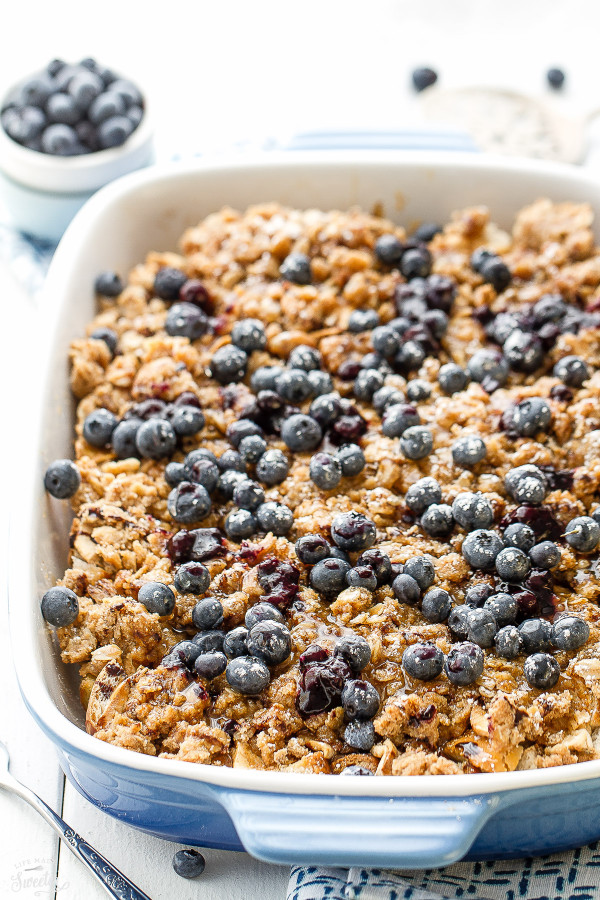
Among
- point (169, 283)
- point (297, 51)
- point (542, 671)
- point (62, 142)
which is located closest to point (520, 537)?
point (542, 671)

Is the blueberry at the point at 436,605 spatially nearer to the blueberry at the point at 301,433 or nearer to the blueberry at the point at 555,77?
the blueberry at the point at 301,433

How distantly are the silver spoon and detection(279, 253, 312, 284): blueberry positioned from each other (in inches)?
53.7

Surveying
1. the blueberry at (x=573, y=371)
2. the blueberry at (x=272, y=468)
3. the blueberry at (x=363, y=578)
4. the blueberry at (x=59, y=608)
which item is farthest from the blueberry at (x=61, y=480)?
the blueberry at (x=573, y=371)

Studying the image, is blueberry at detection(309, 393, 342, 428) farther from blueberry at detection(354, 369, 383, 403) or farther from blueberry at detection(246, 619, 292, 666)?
blueberry at detection(246, 619, 292, 666)

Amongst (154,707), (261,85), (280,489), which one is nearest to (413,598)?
(280,489)

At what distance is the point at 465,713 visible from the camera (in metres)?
1.69

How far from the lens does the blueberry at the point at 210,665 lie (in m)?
1.73

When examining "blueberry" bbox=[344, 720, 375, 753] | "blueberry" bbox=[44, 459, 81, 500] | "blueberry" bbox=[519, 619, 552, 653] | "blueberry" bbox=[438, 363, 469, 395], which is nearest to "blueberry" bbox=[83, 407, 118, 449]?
"blueberry" bbox=[44, 459, 81, 500]

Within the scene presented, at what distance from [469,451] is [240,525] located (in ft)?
1.70

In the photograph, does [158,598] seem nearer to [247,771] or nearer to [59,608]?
[59,608]

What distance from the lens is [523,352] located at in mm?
2240

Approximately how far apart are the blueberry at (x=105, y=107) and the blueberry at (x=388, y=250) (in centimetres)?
101

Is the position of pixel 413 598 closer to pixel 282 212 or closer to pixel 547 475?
pixel 547 475

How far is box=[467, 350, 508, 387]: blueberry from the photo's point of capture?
7.31ft
